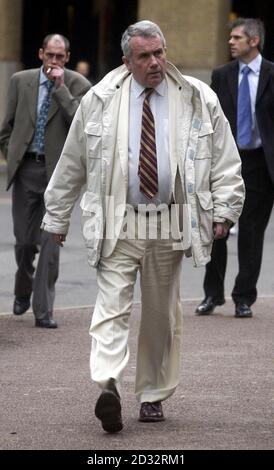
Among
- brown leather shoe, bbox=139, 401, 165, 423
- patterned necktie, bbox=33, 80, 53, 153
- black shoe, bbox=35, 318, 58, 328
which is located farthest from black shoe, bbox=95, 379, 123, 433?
patterned necktie, bbox=33, 80, 53, 153

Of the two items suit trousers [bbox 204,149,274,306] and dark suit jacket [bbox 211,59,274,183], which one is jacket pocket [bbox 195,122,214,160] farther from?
suit trousers [bbox 204,149,274,306]

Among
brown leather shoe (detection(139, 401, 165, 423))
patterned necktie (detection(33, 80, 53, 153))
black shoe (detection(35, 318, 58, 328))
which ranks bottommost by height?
black shoe (detection(35, 318, 58, 328))

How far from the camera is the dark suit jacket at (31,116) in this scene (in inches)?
420

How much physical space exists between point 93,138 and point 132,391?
1772 millimetres

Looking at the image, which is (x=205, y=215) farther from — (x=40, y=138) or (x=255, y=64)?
(x=255, y=64)

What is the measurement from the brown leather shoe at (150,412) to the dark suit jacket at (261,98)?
13.0ft

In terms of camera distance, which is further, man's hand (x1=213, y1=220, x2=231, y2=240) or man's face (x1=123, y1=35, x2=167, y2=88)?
man's hand (x1=213, y1=220, x2=231, y2=240)

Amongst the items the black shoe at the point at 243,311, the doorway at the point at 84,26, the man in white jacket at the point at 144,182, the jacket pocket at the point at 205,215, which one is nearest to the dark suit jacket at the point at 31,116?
the black shoe at the point at 243,311

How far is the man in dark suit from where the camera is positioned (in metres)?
11.2

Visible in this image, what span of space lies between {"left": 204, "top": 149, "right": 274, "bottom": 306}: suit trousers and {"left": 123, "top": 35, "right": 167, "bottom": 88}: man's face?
13.2 ft

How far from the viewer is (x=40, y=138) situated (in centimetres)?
1086

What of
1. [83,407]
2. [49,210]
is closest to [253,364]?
[83,407]

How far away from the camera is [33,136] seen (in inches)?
427
